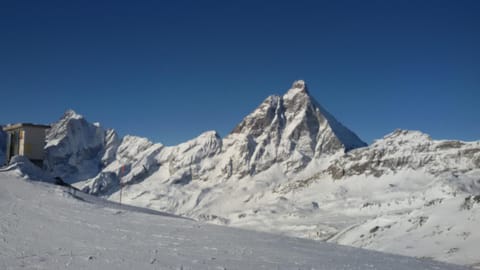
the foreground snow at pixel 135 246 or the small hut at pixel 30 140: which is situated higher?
the small hut at pixel 30 140

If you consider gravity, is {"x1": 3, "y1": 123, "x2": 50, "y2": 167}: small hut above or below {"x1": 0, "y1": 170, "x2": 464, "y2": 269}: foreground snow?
above

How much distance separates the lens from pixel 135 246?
21.4 m

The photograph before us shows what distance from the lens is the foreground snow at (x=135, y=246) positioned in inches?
724

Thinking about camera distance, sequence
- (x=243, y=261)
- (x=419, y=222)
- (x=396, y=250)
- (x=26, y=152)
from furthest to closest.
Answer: (x=419, y=222), (x=396, y=250), (x=26, y=152), (x=243, y=261)

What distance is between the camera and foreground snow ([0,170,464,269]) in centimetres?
1839

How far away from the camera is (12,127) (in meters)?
58.8

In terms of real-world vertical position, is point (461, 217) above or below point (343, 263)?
above

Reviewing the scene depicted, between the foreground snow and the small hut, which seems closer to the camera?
the foreground snow

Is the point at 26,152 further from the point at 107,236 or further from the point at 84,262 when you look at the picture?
the point at 84,262

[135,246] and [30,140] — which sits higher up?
[30,140]

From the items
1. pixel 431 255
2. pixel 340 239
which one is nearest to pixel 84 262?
pixel 431 255

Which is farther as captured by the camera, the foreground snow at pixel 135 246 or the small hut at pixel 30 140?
the small hut at pixel 30 140

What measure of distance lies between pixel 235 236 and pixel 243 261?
7.59 meters

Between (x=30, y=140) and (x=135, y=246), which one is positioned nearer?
(x=135, y=246)
